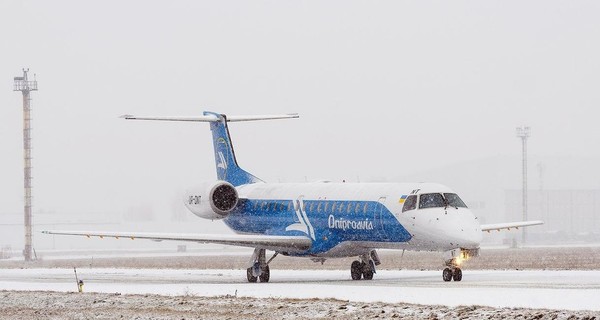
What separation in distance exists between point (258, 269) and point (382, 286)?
8337 millimetres

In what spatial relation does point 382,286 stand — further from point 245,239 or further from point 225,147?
point 225,147

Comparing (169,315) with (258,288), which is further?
(258,288)

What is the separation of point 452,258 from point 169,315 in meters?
12.7

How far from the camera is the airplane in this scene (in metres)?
36.7

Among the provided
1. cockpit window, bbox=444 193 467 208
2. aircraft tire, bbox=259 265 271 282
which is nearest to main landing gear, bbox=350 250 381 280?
aircraft tire, bbox=259 265 271 282

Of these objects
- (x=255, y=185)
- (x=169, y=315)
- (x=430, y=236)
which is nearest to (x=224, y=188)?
(x=255, y=185)

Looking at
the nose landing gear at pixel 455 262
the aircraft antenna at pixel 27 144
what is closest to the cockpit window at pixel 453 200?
the nose landing gear at pixel 455 262

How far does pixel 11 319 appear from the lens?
89.4ft

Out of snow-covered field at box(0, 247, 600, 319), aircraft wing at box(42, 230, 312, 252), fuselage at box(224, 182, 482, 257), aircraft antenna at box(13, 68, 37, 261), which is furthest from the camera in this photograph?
aircraft antenna at box(13, 68, 37, 261)

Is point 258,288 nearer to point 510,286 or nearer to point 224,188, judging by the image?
point 510,286

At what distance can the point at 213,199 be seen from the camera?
145 feet

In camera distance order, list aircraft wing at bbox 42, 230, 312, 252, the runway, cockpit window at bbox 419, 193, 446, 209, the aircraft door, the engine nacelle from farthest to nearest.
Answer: the engine nacelle, aircraft wing at bbox 42, 230, 312, 252, the aircraft door, cockpit window at bbox 419, 193, 446, 209, the runway

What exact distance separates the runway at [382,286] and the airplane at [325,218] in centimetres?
109

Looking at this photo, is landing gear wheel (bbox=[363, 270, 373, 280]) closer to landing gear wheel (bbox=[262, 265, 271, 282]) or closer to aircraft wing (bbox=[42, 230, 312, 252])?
aircraft wing (bbox=[42, 230, 312, 252])
